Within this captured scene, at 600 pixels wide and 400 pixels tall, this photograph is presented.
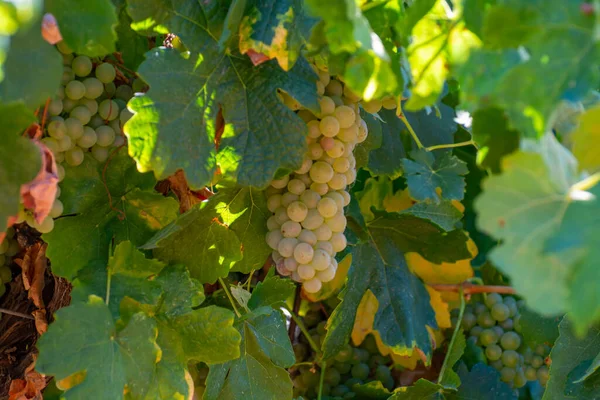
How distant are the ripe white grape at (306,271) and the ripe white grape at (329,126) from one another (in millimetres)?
225

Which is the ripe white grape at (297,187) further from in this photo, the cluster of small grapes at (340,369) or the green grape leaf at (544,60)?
the cluster of small grapes at (340,369)

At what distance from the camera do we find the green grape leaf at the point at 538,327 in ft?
5.71

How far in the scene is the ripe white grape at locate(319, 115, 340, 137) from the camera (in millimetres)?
1205

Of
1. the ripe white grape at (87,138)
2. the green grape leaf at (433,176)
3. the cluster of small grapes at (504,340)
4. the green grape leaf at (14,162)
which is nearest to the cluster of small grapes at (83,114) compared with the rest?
the ripe white grape at (87,138)

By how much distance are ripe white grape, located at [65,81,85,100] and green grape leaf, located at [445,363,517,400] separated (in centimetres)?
116

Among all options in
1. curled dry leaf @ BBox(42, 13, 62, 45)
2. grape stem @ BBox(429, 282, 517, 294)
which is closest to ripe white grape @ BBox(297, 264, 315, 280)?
curled dry leaf @ BBox(42, 13, 62, 45)

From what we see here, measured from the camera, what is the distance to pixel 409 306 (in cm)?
161

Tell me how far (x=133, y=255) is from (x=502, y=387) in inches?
43.6

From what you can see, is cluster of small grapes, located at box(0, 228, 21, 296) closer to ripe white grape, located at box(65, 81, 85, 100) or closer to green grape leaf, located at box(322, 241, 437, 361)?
ripe white grape, located at box(65, 81, 85, 100)

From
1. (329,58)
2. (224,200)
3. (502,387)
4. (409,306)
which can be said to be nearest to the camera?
(329,58)

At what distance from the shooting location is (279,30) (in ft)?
3.58

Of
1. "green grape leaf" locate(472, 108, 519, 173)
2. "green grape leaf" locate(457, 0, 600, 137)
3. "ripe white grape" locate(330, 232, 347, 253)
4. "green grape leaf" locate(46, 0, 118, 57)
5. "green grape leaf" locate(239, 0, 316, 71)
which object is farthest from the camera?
A: "ripe white grape" locate(330, 232, 347, 253)

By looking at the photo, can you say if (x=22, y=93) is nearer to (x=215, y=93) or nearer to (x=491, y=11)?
(x=215, y=93)

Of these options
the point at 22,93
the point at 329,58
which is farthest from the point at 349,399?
the point at 22,93
